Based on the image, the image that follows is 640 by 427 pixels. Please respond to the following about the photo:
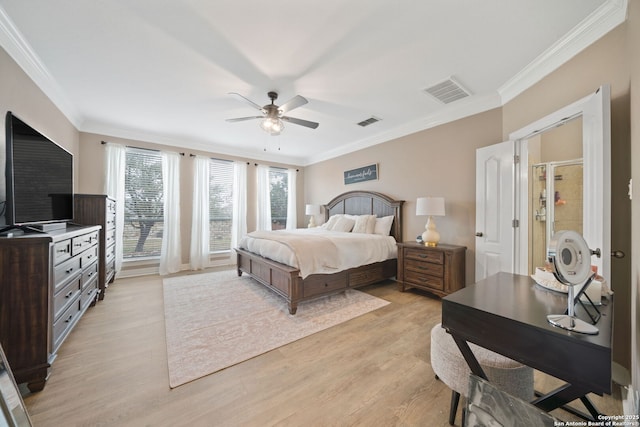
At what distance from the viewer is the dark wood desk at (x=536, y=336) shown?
77 cm

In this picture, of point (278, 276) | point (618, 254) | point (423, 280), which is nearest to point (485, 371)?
point (618, 254)

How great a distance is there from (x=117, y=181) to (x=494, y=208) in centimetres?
590

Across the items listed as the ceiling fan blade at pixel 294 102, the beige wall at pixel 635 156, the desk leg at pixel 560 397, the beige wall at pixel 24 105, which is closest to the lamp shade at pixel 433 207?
the beige wall at pixel 635 156

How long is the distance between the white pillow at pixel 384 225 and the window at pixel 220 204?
333 centimetres

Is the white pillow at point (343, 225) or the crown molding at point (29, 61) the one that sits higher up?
the crown molding at point (29, 61)

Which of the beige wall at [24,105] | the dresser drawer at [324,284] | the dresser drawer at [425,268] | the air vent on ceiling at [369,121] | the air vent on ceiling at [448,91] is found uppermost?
the air vent on ceiling at [369,121]

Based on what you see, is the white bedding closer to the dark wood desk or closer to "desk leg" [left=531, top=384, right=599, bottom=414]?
the dark wood desk

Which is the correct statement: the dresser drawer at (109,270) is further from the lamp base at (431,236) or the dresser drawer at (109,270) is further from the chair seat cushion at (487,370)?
the lamp base at (431,236)

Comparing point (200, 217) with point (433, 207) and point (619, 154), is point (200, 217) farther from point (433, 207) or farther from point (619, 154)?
point (619, 154)

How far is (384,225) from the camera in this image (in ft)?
13.7

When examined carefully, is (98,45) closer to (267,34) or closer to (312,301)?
(267,34)

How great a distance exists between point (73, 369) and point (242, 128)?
364 cm

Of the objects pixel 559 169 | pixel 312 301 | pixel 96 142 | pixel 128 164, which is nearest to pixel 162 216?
pixel 128 164

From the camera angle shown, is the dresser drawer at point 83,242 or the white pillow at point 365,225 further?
the white pillow at point 365,225
